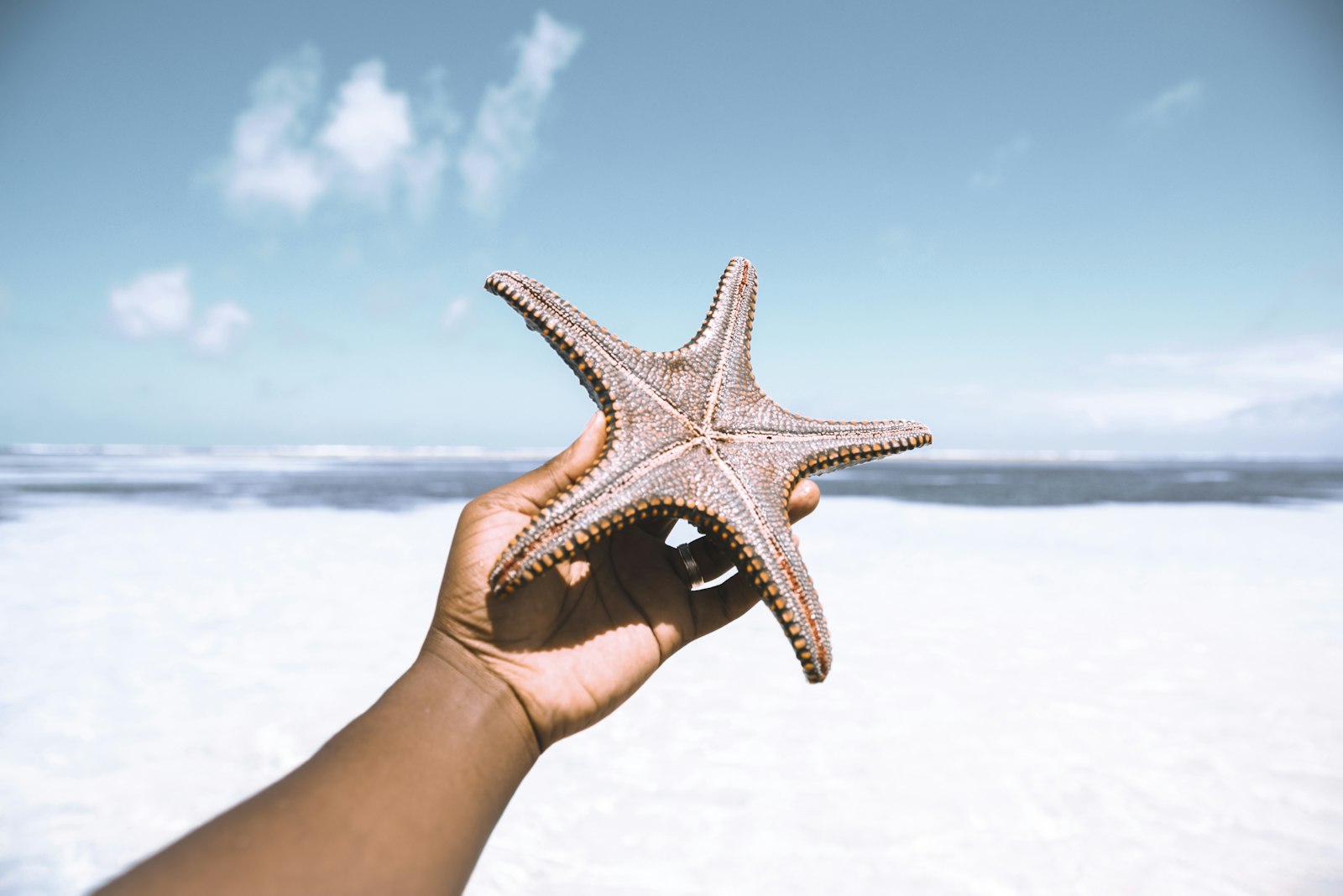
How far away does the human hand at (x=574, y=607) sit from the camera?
111 inches

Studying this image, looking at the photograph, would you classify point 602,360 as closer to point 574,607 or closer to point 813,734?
point 574,607

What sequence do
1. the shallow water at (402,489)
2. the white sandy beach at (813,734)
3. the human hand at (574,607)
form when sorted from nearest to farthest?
the human hand at (574,607) < the white sandy beach at (813,734) < the shallow water at (402,489)

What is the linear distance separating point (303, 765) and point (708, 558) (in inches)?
75.4

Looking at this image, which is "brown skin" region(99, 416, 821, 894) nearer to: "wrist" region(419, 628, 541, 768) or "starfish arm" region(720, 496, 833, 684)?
"wrist" region(419, 628, 541, 768)

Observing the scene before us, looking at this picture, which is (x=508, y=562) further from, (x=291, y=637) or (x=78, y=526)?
(x=78, y=526)

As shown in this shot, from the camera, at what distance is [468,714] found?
2.56 metres

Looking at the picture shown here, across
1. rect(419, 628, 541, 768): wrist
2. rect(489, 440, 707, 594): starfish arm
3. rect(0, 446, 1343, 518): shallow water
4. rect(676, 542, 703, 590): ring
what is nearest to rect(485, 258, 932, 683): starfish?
rect(489, 440, 707, 594): starfish arm

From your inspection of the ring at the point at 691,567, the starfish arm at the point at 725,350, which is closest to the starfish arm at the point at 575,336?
the starfish arm at the point at 725,350

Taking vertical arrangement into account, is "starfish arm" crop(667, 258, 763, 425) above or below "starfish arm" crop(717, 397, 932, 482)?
above

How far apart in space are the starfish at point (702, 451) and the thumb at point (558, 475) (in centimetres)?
8

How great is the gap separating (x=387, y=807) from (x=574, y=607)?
3.86 ft

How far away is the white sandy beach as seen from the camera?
4305mm

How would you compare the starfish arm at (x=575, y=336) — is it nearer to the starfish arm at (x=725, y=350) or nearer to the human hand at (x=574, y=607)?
the human hand at (x=574, y=607)

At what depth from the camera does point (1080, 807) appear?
479 centimetres
